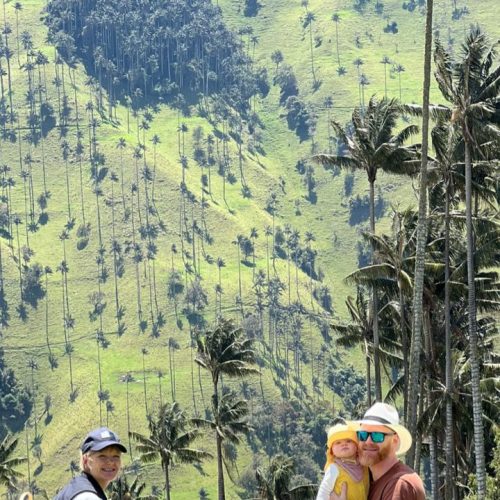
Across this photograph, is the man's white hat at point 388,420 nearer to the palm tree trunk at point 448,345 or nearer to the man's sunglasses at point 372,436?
the man's sunglasses at point 372,436

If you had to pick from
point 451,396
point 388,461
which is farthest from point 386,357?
point 388,461

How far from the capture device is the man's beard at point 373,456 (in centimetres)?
1333

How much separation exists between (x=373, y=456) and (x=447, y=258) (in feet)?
143

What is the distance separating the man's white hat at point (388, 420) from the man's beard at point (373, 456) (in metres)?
0.14

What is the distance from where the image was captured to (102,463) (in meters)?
13.3

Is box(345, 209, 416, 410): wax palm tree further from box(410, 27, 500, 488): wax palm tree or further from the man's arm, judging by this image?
the man's arm

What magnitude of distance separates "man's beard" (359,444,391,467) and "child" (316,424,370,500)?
0.34 feet

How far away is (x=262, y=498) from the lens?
322 feet

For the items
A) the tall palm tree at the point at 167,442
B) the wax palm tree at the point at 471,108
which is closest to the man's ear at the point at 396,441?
the wax palm tree at the point at 471,108

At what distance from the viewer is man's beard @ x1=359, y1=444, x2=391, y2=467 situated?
1333 centimetres

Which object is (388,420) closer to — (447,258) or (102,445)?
(102,445)

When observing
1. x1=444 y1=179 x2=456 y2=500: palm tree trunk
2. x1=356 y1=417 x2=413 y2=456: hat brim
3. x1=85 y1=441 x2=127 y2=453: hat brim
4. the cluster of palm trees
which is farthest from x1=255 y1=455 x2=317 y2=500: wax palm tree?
x1=85 y1=441 x2=127 y2=453: hat brim

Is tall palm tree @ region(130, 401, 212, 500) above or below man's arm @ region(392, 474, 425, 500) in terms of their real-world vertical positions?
below

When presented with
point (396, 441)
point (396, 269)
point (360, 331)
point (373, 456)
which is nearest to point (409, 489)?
point (373, 456)
